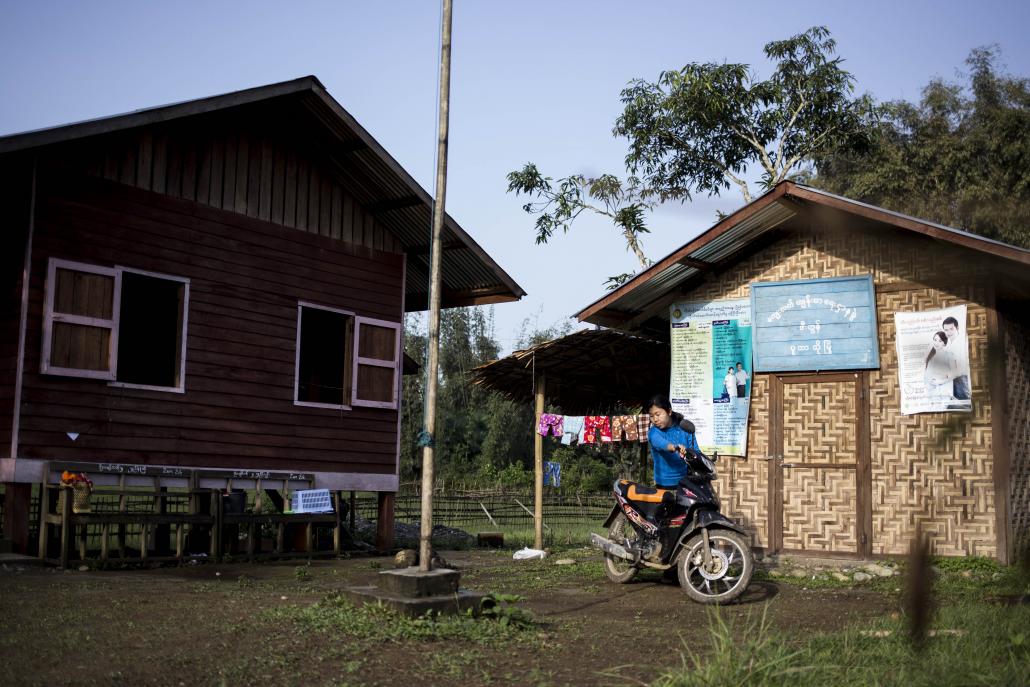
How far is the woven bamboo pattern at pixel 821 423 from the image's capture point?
10359 millimetres

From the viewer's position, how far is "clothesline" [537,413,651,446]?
1264cm

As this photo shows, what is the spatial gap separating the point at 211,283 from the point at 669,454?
599cm

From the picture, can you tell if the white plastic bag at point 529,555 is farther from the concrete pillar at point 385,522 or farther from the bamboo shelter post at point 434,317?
the bamboo shelter post at point 434,317

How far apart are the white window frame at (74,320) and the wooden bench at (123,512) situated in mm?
951

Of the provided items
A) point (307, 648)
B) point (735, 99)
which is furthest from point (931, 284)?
point (735, 99)

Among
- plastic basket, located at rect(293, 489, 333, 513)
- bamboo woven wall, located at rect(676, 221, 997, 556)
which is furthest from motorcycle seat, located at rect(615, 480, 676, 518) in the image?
plastic basket, located at rect(293, 489, 333, 513)

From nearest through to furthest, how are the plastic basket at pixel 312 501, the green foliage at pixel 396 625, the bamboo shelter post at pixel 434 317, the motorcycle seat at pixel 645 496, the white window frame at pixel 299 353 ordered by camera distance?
1. the green foliage at pixel 396 625
2. the bamboo shelter post at pixel 434 317
3. the motorcycle seat at pixel 645 496
4. the plastic basket at pixel 312 501
5. the white window frame at pixel 299 353

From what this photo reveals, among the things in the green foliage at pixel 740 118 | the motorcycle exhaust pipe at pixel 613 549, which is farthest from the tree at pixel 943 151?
the motorcycle exhaust pipe at pixel 613 549

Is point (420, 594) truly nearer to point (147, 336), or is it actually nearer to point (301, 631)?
point (301, 631)

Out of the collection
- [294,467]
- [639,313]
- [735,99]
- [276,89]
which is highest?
[735,99]

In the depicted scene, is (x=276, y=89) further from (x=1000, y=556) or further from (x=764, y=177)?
(x=764, y=177)

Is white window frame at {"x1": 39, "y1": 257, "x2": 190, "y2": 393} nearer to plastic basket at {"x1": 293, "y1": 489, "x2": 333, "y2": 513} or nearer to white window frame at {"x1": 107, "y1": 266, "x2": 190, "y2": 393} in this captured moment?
white window frame at {"x1": 107, "y1": 266, "x2": 190, "y2": 393}

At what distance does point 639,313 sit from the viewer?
1226 cm

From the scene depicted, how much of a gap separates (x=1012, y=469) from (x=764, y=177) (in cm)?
1298
